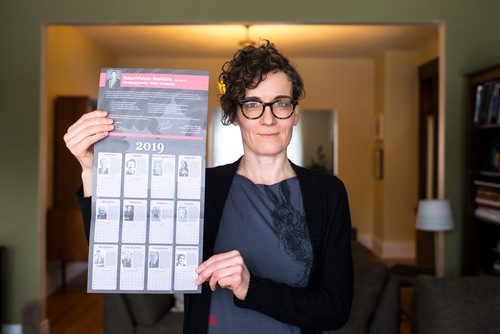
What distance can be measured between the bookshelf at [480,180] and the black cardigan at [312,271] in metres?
2.82

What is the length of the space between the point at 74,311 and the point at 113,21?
2.70 metres

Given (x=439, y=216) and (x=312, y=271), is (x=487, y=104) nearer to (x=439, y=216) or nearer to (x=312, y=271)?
(x=439, y=216)

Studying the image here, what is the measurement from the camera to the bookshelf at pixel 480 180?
3660mm

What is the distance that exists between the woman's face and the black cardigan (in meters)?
0.12

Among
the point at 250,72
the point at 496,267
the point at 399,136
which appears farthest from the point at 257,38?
the point at 250,72

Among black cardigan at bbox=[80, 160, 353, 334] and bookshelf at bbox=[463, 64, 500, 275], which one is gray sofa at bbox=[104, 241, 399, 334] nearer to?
bookshelf at bbox=[463, 64, 500, 275]

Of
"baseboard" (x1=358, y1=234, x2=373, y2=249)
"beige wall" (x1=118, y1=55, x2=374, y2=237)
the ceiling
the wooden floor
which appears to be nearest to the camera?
the wooden floor

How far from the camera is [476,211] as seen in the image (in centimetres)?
379

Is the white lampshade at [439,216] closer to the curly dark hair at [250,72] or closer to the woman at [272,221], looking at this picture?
the woman at [272,221]

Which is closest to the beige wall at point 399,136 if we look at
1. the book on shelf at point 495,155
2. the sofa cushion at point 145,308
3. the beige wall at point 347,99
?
the beige wall at point 347,99

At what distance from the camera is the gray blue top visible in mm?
1159

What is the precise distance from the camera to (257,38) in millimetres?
6480

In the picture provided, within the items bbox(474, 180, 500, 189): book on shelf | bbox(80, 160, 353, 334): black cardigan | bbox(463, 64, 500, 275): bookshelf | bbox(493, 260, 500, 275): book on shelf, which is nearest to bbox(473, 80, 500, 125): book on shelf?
bbox(463, 64, 500, 275): bookshelf

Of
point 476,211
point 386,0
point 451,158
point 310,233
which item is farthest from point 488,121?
point 310,233
